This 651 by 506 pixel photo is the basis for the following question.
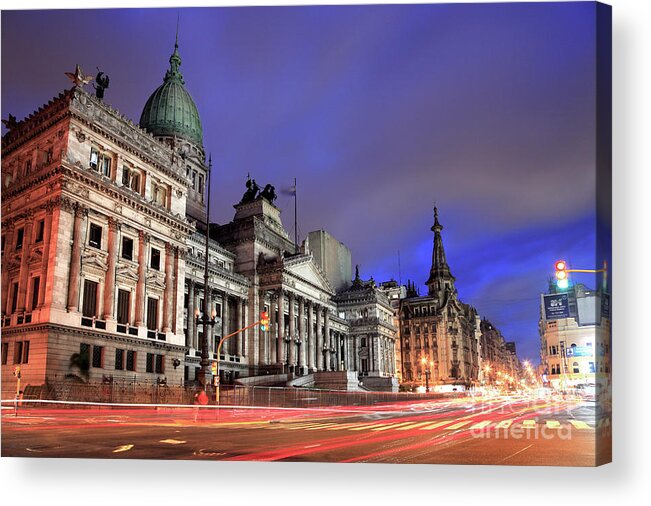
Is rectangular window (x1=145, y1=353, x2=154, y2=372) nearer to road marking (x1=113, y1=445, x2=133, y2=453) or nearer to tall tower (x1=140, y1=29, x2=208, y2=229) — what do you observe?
road marking (x1=113, y1=445, x2=133, y2=453)

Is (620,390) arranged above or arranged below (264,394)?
above

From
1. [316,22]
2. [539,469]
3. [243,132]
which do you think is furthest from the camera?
[243,132]

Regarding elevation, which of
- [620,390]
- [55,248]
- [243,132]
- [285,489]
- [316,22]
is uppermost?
[316,22]

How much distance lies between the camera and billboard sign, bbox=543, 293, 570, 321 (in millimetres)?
15776

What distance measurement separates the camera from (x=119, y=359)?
28.3 m

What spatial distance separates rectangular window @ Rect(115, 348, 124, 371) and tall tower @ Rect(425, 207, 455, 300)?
1537 cm

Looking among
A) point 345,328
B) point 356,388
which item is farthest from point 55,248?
point 345,328

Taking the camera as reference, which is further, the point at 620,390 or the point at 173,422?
the point at 173,422

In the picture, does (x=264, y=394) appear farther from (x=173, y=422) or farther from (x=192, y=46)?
(x=192, y=46)

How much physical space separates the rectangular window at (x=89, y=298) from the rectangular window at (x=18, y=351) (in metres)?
3.36

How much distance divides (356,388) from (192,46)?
23333 millimetres

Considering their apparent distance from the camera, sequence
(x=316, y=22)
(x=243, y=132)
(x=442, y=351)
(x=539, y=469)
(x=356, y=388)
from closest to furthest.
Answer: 1. (x=539, y=469)
2. (x=316, y=22)
3. (x=243, y=132)
4. (x=356, y=388)
5. (x=442, y=351)

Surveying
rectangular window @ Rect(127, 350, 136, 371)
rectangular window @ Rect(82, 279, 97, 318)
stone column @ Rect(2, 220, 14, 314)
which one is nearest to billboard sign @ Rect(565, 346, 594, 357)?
stone column @ Rect(2, 220, 14, 314)

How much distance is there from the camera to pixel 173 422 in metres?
20.9
